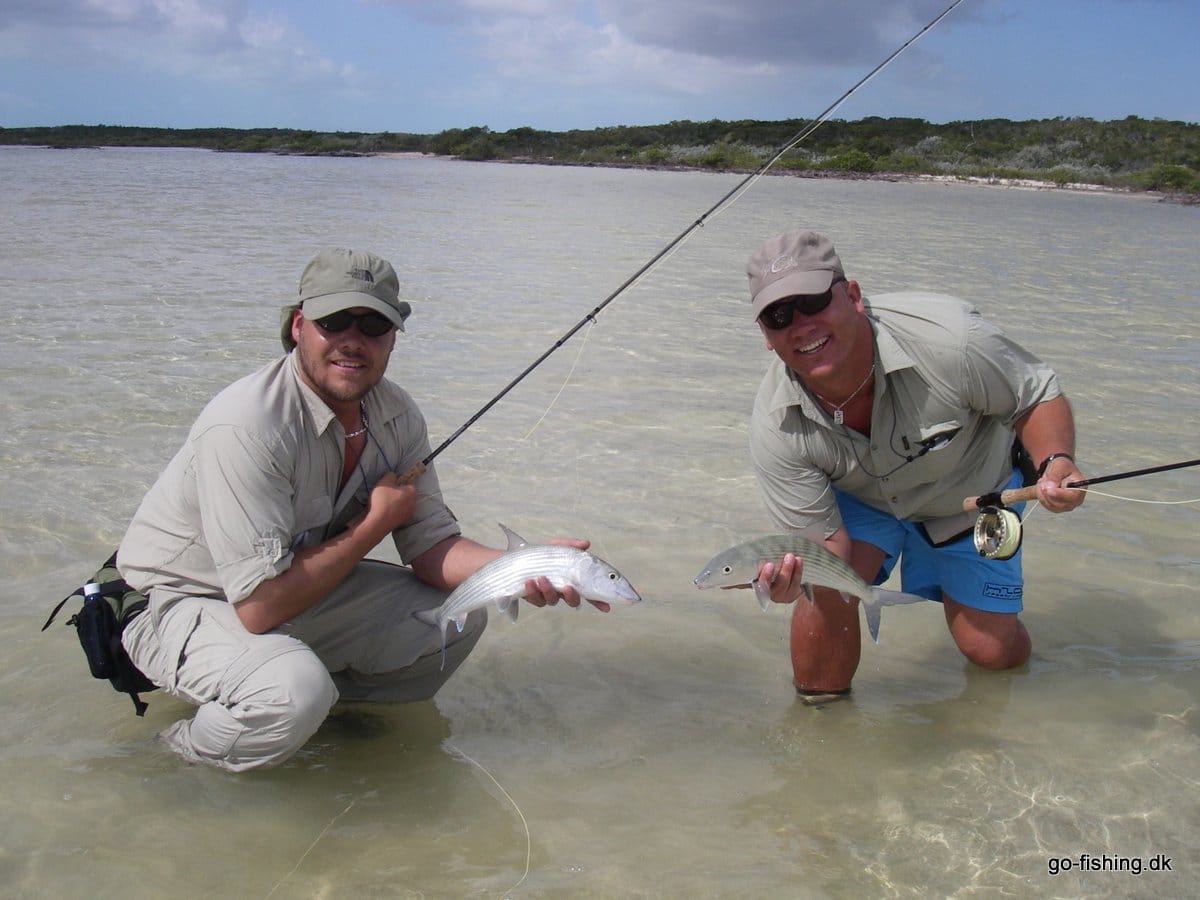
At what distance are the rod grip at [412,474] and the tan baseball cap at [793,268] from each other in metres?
1.41

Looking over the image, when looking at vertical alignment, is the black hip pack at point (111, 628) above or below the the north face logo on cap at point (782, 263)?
below

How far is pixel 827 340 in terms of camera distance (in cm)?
372

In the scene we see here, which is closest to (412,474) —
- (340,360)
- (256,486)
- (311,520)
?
(311,520)

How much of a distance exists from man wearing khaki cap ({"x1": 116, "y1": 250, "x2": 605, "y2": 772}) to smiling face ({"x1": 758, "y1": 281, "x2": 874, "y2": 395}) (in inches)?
48.9

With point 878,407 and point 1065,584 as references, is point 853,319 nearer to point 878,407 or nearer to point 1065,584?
point 878,407

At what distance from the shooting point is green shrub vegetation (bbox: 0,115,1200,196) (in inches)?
2309

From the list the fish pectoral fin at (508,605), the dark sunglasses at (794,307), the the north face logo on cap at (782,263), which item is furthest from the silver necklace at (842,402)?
the fish pectoral fin at (508,605)

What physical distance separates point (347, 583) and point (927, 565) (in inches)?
103

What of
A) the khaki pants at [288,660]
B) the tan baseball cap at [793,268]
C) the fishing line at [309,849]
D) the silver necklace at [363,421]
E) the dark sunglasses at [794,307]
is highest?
the tan baseball cap at [793,268]

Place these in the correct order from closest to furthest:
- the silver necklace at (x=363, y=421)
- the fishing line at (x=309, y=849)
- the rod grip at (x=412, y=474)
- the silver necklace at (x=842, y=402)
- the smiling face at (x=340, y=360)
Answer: the fishing line at (x=309, y=849)
the smiling face at (x=340, y=360)
the silver necklace at (x=363, y=421)
the rod grip at (x=412, y=474)
the silver necklace at (x=842, y=402)

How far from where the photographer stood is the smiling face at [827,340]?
3.70 m

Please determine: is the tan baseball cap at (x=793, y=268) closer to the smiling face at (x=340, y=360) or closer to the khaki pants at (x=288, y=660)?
the smiling face at (x=340, y=360)

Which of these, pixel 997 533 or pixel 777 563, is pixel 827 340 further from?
pixel 997 533

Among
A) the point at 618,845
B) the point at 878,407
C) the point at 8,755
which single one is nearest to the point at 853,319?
the point at 878,407
